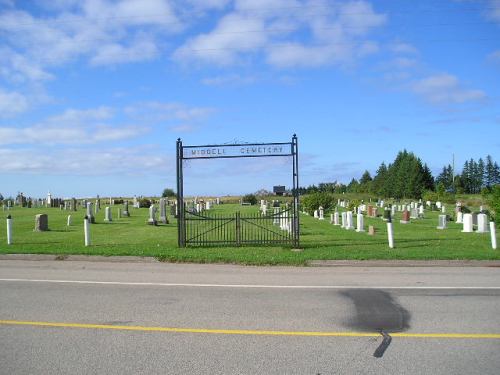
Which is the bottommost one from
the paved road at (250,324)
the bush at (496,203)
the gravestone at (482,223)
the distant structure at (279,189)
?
the paved road at (250,324)

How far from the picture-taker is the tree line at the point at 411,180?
9525 cm

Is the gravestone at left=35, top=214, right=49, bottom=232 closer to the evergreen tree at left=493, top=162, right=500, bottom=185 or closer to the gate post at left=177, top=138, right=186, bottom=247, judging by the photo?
the gate post at left=177, top=138, right=186, bottom=247

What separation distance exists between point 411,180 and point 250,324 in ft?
308

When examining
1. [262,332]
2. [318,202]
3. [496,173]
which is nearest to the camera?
[262,332]

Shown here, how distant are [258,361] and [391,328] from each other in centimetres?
222

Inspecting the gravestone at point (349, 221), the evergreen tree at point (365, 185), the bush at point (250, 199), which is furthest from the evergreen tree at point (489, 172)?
the gravestone at point (349, 221)

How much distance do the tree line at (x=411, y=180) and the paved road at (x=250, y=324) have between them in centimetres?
6375

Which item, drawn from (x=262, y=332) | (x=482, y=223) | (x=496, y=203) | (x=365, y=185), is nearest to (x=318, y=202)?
(x=496, y=203)

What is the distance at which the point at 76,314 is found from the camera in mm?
7246

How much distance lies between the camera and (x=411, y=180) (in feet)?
311

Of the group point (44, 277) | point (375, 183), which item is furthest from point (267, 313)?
point (375, 183)

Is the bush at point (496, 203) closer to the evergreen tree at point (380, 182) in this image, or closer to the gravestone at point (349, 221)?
the gravestone at point (349, 221)

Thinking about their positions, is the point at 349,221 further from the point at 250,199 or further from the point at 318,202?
the point at 250,199

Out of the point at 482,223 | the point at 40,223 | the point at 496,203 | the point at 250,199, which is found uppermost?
the point at 250,199
